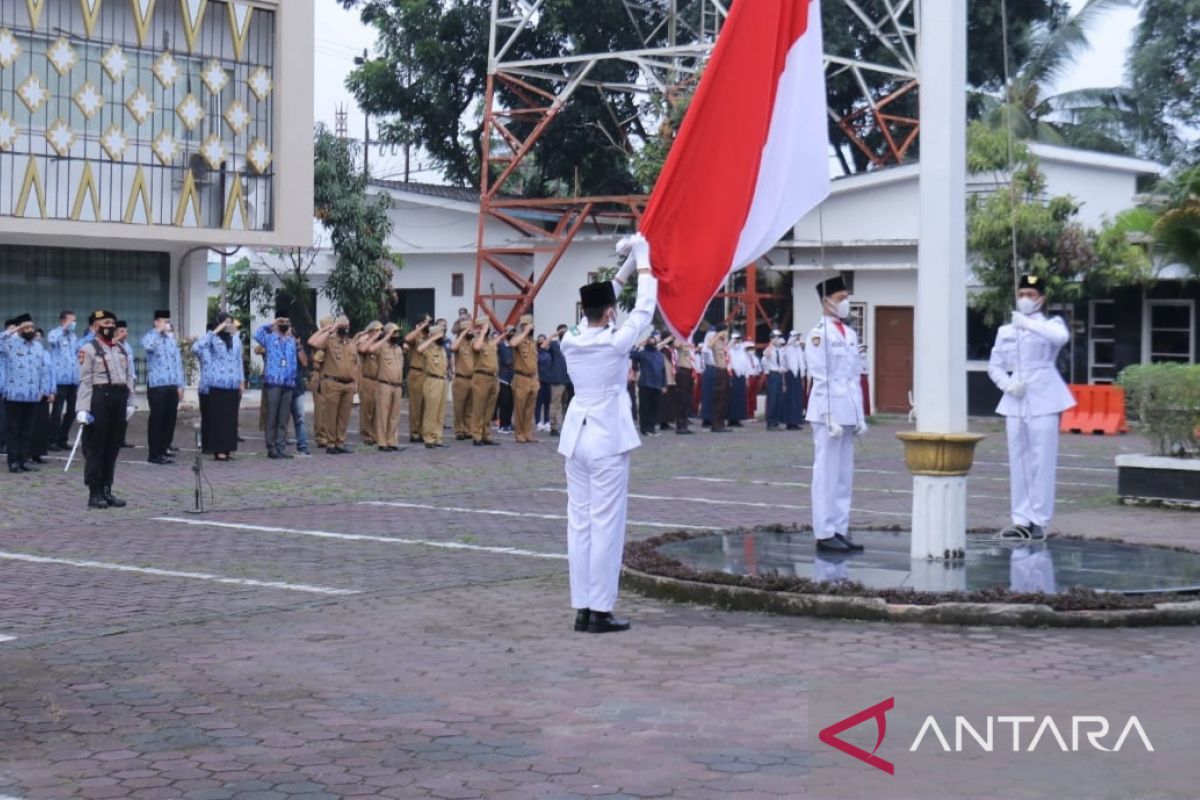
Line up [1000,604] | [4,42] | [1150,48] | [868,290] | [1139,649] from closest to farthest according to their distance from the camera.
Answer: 1. [1139,649]
2. [1000,604]
3. [4,42]
4. [868,290]
5. [1150,48]

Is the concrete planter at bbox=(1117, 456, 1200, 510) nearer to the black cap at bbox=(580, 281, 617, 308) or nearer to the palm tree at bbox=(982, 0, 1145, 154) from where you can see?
the black cap at bbox=(580, 281, 617, 308)

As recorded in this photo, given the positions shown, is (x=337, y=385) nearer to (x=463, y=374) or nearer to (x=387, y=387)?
(x=387, y=387)

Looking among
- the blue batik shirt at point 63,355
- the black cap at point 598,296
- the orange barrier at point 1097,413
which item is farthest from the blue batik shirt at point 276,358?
the orange barrier at point 1097,413

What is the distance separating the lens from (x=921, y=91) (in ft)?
36.9

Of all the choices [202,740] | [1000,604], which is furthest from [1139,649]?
[202,740]

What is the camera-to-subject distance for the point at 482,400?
26.2 m

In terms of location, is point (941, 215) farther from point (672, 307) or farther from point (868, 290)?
point (868, 290)

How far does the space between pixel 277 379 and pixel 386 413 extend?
2125 mm

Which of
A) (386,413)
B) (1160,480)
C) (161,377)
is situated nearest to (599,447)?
(1160,480)

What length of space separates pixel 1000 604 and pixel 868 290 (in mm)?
26886

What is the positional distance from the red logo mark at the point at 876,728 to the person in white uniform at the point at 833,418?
181 inches

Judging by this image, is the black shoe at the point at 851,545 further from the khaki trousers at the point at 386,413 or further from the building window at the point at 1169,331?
the building window at the point at 1169,331

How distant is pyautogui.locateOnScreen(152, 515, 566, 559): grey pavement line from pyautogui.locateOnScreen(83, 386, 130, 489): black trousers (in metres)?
1.16

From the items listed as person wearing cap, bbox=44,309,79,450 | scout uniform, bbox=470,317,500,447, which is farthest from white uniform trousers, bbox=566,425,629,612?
scout uniform, bbox=470,317,500,447
